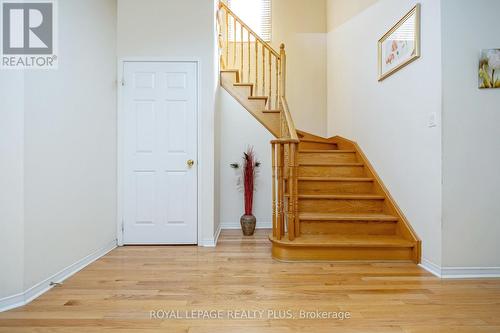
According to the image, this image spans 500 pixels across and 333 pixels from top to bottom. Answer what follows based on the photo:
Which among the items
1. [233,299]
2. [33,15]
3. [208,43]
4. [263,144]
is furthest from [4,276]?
[263,144]

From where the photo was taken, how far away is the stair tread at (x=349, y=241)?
2547 millimetres

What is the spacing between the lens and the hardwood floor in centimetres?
158

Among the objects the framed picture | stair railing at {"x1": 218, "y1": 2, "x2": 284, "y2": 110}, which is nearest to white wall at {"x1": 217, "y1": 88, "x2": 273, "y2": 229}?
stair railing at {"x1": 218, "y1": 2, "x2": 284, "y2": 110}

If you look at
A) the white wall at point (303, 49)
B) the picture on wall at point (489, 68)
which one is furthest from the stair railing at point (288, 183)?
the white wall at point (303, 49)

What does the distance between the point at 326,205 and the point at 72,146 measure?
255 centimetres

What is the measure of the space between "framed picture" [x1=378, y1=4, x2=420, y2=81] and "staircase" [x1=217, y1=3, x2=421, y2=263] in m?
1.19

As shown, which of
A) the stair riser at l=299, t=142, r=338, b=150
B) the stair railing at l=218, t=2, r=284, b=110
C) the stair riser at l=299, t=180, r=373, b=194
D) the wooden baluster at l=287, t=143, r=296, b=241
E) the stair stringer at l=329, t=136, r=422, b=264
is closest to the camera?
the stair stringer at l=329, t=136, r=422, b=264

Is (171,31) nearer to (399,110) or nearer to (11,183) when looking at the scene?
(11,183)

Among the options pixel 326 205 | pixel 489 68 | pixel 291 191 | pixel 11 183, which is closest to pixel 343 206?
pixel 326 205

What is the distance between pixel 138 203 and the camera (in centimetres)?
318

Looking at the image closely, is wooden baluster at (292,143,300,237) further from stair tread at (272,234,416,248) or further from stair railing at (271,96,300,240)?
stair tread at (272,234,416,248)

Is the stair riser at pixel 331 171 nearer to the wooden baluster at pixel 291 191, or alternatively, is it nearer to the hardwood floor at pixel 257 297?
the wooden baluster at pixel 291 191

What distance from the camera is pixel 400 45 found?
282cm

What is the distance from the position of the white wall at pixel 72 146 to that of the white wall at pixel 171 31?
0.53 feet
